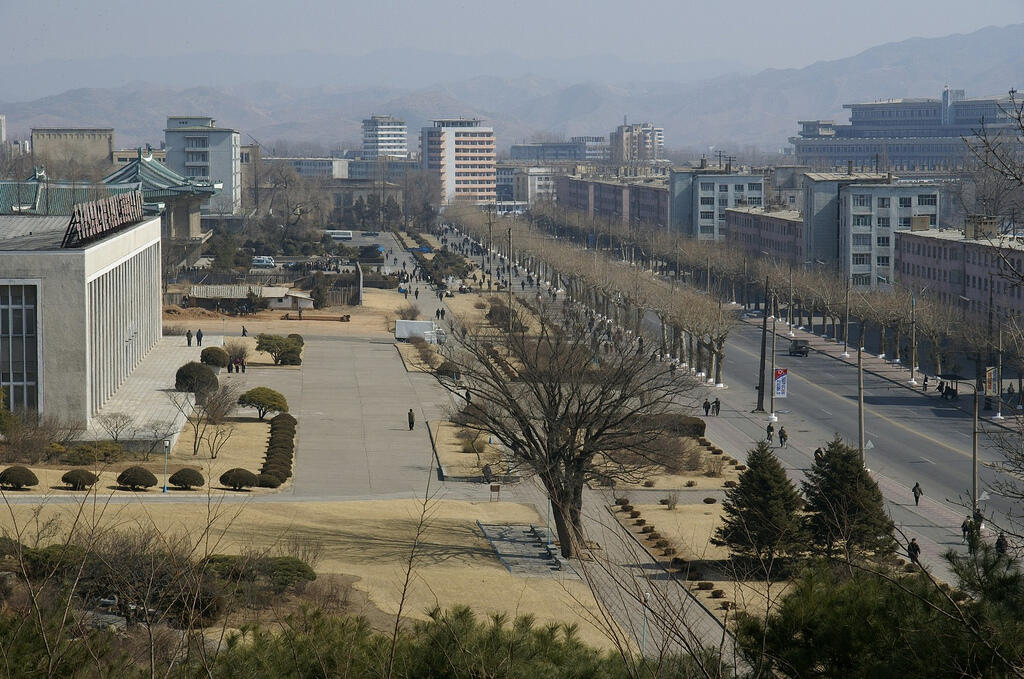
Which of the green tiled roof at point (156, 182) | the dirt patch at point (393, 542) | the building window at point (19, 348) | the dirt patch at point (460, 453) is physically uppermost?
the green tiled roof at point (156, 182)

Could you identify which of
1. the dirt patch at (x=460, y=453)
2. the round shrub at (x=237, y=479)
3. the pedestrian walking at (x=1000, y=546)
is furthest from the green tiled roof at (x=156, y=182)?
the pedestrian walking at (x=1000, y=546)

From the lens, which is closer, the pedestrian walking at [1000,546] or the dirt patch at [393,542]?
the pedestrian walking at [1000,546]

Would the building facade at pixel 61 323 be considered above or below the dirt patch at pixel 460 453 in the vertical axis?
above

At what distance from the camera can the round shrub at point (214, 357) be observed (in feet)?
218

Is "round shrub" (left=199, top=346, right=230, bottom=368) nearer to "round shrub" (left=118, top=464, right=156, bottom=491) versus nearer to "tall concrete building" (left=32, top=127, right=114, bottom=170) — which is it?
"round shrub" (left=118, top=464, right=156, bottom=491)

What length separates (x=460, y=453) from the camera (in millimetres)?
49031

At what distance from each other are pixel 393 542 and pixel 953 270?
56.3m

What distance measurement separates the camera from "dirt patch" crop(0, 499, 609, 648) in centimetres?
2862

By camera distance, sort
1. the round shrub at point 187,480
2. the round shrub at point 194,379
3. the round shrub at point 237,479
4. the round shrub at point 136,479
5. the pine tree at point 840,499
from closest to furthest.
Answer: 1. the pine tree at point 840,499
2. the round shrub at point 136,479
3. the round shrub at point 187,480
4. the round shrub at point 237,479
5. the round shrub at point 194,379

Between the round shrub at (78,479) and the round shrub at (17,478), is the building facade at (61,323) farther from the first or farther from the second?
the round shrub at (78,479)

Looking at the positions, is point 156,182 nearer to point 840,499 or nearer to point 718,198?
point 718,198

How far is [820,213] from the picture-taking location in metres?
101

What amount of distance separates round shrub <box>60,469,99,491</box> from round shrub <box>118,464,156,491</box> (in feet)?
3.07

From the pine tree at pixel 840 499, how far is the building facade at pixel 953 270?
38.8m
